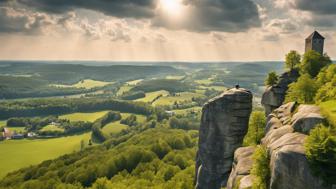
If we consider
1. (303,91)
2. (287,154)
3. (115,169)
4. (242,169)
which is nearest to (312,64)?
(303,91)

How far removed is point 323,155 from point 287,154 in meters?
3.60

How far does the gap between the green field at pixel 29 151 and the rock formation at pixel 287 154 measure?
13839 centimetres

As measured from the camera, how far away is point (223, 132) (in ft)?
185

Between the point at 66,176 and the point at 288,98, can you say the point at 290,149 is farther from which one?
the point at 66,176

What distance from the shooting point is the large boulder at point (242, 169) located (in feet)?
135

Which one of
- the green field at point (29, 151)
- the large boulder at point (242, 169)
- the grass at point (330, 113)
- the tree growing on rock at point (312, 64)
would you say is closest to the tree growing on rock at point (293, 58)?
the tree growing on rock at point (312, 64)

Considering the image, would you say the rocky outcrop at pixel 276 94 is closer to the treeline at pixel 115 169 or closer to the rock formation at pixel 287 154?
the rock formation at pixel 287 154

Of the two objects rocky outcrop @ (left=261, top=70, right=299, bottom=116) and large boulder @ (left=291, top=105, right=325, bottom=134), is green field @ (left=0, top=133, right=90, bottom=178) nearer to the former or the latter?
rocky outcrop @ (left=261, top=70, right=299, bottom=116)

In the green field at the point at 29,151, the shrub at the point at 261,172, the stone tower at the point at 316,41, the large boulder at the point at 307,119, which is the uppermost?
the stone tower at the point at 316,41

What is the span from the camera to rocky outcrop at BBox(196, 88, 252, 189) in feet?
184

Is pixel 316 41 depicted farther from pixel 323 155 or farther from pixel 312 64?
pixel 323 155

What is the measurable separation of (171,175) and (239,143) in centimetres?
4792

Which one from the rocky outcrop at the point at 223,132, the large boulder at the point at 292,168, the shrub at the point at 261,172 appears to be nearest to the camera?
the large boulder at the point at 292,168

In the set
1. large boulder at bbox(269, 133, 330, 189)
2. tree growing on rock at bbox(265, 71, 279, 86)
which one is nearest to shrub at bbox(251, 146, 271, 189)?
large boulder at bbox(269, 133, 330, 189)
